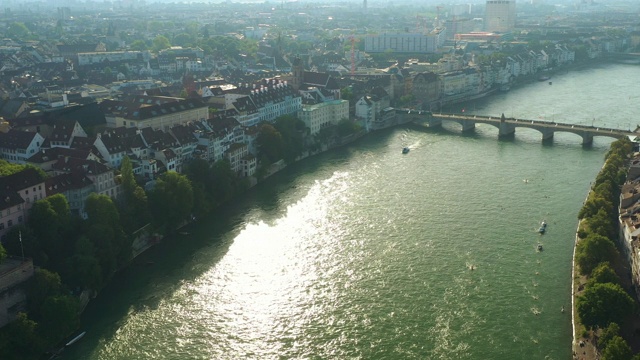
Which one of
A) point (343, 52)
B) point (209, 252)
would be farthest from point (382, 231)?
point (343, 52)

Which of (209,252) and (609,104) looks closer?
(209,252)

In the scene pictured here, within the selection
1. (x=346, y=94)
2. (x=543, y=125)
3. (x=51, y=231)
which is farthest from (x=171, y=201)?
(x=543, y=125)

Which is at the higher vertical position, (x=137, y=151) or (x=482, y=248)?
(x=137, y=151)

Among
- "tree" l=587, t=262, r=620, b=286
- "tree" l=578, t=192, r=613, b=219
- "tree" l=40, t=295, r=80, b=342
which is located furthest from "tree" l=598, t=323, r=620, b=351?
"tree" l=40, t=295, r=80, b=342

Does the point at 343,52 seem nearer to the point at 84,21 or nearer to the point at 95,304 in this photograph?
the point at 84,21

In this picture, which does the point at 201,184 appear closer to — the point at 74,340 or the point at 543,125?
the point at 74,340

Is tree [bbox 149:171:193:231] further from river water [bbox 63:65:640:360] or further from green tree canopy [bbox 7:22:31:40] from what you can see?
green tree canopy [bbox 7:22:31:40]
